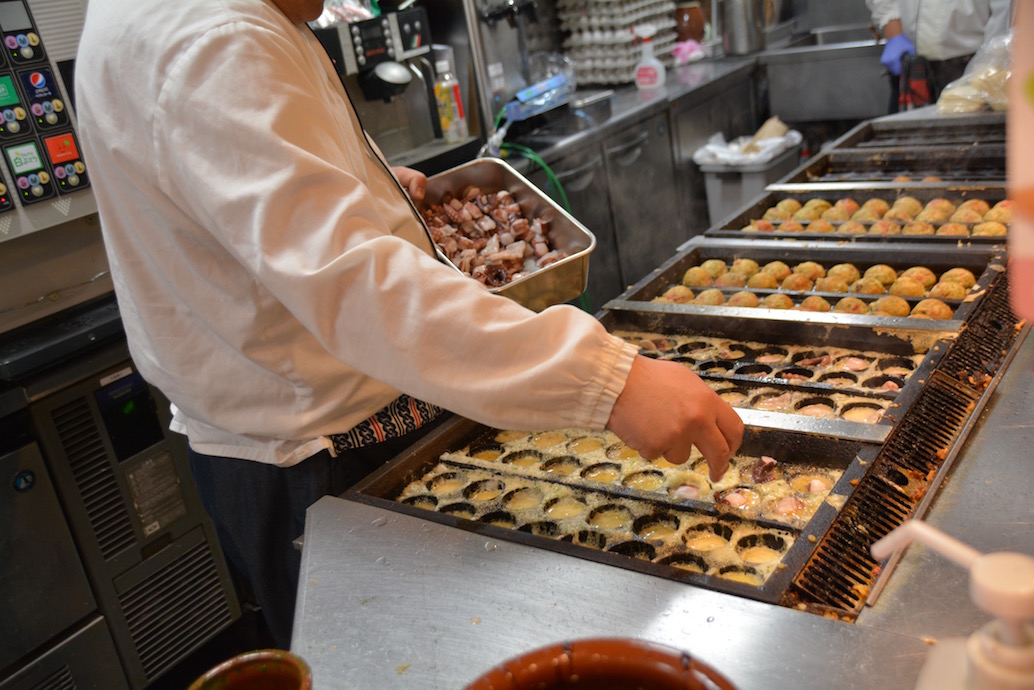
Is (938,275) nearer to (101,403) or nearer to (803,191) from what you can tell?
(803,191)

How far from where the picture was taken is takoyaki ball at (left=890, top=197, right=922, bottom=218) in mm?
2430

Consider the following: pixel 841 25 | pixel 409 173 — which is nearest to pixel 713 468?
pixel 409 173

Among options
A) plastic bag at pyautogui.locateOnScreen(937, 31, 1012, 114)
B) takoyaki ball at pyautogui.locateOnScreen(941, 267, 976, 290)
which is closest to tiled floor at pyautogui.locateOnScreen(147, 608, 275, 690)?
takoyaki ball at pyautogui.locateOnScreen(941, 267, 976, 290)

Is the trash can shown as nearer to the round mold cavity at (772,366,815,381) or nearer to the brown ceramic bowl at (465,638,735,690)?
the round mold cavity at (772,366,815,381)

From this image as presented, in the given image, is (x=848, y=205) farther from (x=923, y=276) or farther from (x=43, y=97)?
(x=43, y=97)

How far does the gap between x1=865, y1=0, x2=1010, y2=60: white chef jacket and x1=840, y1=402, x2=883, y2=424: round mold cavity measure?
330cm

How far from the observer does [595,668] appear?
0.69 metres

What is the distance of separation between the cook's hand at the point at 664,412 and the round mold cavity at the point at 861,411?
1.69ft

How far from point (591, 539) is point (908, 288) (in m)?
1.06

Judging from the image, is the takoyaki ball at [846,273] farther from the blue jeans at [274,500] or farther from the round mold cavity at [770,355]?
the blue jeans at [274,500]

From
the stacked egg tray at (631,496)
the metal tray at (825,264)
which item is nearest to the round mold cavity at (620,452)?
the stacked egg tray at (631,496)

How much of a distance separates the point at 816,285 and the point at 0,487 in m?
2.17

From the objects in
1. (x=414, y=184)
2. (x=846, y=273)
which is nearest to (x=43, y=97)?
(x=414, y=184)

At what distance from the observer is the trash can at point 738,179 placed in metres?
4.90
